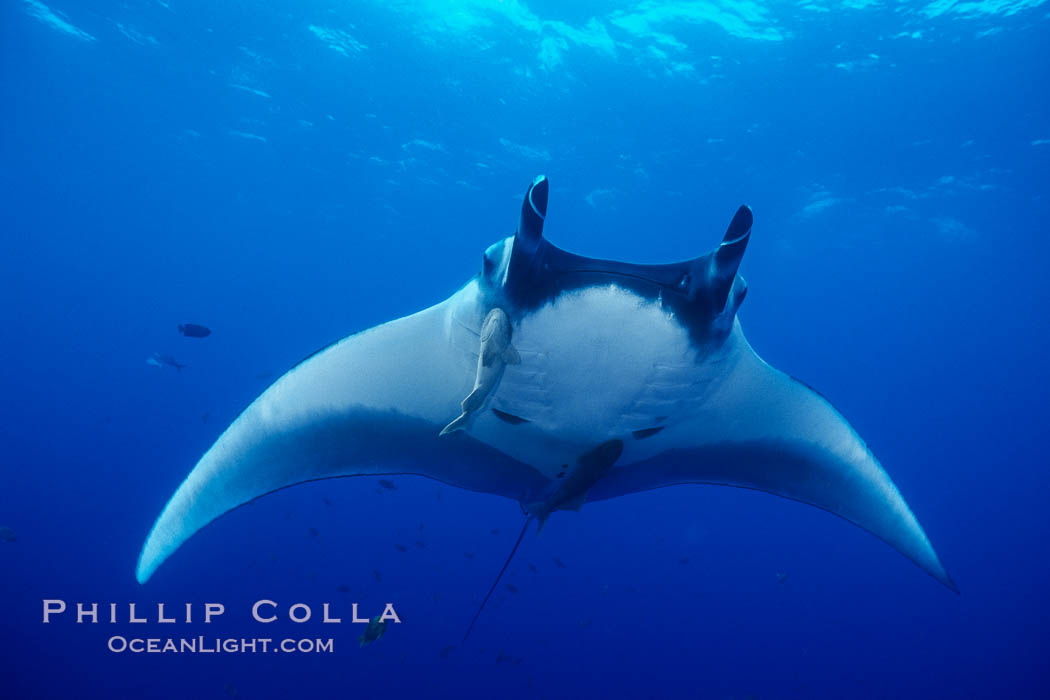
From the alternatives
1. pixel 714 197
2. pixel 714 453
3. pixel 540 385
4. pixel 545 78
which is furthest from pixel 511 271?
pixel 714 197

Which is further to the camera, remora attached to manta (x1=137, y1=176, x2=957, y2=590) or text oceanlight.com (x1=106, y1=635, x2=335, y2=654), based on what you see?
text oceanlight.com (x1=106, y1=635, x2=335, y2=654)

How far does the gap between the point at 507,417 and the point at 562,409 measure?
0.27m

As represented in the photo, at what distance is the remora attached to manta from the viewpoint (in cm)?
165

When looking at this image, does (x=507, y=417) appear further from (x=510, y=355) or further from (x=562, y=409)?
(x=510, y=355)

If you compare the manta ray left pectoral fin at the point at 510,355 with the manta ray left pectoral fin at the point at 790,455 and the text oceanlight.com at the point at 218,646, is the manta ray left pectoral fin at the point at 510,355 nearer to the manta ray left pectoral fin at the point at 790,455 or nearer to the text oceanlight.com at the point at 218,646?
the manta ray left pectoral fin at the point at 790,455

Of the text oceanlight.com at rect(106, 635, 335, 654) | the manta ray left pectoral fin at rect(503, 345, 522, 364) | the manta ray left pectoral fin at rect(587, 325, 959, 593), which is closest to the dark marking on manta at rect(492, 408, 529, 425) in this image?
the manta ray left pectoral fin at rect(503, 345, 522, 364)

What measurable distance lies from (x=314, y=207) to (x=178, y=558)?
62.1 ft

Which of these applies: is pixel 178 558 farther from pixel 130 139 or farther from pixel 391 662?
pixel 130 139

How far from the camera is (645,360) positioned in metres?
1.80

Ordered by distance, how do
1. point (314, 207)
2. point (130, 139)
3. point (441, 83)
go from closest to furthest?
point (441, 83) → point (130, 139) → point (314, 207)

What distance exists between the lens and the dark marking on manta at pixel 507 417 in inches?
88.2

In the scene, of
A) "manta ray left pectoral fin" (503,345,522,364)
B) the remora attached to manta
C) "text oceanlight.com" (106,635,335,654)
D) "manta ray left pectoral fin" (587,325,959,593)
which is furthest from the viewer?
"text oceanlight.com" (106,635,335,654)

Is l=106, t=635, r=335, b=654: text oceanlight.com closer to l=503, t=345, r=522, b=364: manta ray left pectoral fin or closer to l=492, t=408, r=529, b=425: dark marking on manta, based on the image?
l=492, t=408, r=529, b=425: dark marking on manta

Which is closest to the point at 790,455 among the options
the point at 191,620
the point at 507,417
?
the point at 507,417
